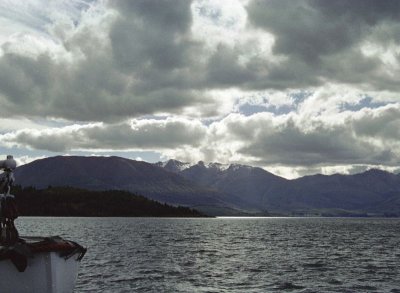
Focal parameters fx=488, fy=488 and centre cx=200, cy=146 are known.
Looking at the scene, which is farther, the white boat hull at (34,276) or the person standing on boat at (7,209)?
the person standing on boat at (7,209)

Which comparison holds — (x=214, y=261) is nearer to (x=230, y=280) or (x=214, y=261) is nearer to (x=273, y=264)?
(x=273, y=264)

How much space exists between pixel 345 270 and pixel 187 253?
2681 cm

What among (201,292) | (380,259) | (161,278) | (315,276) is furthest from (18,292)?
(380,259)

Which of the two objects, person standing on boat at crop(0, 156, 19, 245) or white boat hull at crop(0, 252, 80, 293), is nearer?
white boat hull at crop(0, 252, 80, 293)

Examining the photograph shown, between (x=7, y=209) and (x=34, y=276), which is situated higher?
(x=7, y=209)

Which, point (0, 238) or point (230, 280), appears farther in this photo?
point (230, 280)

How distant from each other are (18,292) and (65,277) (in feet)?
9.50

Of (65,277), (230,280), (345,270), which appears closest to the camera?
(65,277)

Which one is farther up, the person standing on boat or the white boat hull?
the person standing on boat

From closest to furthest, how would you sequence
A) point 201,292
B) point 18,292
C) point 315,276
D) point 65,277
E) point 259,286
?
point 18,292, point 65,277, point 201,292, point 259,286, point 315,276

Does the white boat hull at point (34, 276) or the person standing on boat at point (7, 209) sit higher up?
the person standing on boat at point (7, 209)

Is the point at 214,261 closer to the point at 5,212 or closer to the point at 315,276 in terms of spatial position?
the point at 315,276

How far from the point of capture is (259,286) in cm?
4397

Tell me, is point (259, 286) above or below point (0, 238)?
below
